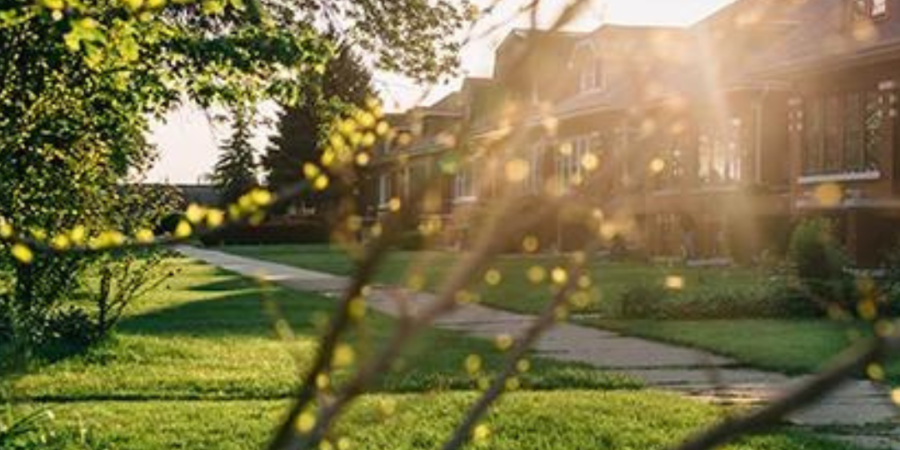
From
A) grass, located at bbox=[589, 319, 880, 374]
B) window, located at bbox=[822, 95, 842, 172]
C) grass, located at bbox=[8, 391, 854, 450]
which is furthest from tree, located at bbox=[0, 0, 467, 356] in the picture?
window, located at bbox=[822, 95, 842, 172]

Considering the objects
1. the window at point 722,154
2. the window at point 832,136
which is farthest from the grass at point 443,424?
the window at point 722,154

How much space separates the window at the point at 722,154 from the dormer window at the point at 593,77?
6.81m

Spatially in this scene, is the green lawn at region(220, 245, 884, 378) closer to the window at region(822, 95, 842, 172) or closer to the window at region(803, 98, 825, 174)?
the window at region(822, 95, 842, 172)

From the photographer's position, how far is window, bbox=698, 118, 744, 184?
30906mm

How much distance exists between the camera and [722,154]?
31719 mm

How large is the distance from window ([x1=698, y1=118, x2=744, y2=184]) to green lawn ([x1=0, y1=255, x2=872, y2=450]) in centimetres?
1901

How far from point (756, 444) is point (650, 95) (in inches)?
255

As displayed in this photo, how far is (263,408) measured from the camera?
8695 millimetres

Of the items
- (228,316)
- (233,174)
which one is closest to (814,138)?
(228,316)

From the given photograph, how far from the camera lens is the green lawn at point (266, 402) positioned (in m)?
7.40

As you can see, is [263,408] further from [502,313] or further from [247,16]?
[502,313]

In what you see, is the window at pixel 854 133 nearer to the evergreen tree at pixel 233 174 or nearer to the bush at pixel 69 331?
the bush at pixel 69 331

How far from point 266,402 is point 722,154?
24.2 m

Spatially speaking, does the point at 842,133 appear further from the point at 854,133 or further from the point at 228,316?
the point at 228,316
